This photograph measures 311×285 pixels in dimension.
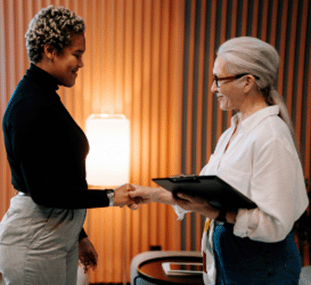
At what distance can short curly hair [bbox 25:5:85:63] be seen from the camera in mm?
1250

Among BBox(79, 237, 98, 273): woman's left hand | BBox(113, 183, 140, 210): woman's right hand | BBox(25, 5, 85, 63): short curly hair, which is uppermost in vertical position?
BBox(25, 5, 85, 63): short curly hair

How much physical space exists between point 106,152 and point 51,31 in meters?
1.74

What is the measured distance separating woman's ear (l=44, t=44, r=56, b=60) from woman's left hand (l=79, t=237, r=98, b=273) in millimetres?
866

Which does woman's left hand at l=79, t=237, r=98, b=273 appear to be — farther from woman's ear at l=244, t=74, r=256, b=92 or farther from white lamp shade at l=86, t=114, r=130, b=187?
white lamp shade at l=86, t=114, r=130, b=187

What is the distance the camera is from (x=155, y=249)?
11.3ft

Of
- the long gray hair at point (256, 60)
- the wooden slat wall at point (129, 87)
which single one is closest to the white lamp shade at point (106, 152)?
the wooden slat wall at point (129, 87)

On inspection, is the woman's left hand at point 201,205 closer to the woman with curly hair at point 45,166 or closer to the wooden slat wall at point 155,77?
the woman with curly hair at point 45,166

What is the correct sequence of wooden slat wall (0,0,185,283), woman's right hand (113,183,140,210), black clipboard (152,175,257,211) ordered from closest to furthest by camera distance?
black clipboard (152,175,257,211)
woman's right hand (113,183,140,210)
wooden slat wall (0,0,185,283)

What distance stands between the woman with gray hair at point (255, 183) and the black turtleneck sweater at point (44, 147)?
1.34 feet

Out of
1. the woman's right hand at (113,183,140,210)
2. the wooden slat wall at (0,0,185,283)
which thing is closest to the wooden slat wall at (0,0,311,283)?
the wooden slat wall at (0,0,185,283)

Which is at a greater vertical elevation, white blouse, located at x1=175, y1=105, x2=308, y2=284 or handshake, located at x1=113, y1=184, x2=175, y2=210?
white blouse, located at x1=175, y1=105, x2=308, y2=284

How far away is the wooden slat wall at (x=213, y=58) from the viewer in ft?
11.4

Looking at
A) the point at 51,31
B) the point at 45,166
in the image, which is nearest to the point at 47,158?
the point at 45,166

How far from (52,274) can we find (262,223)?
808mm
